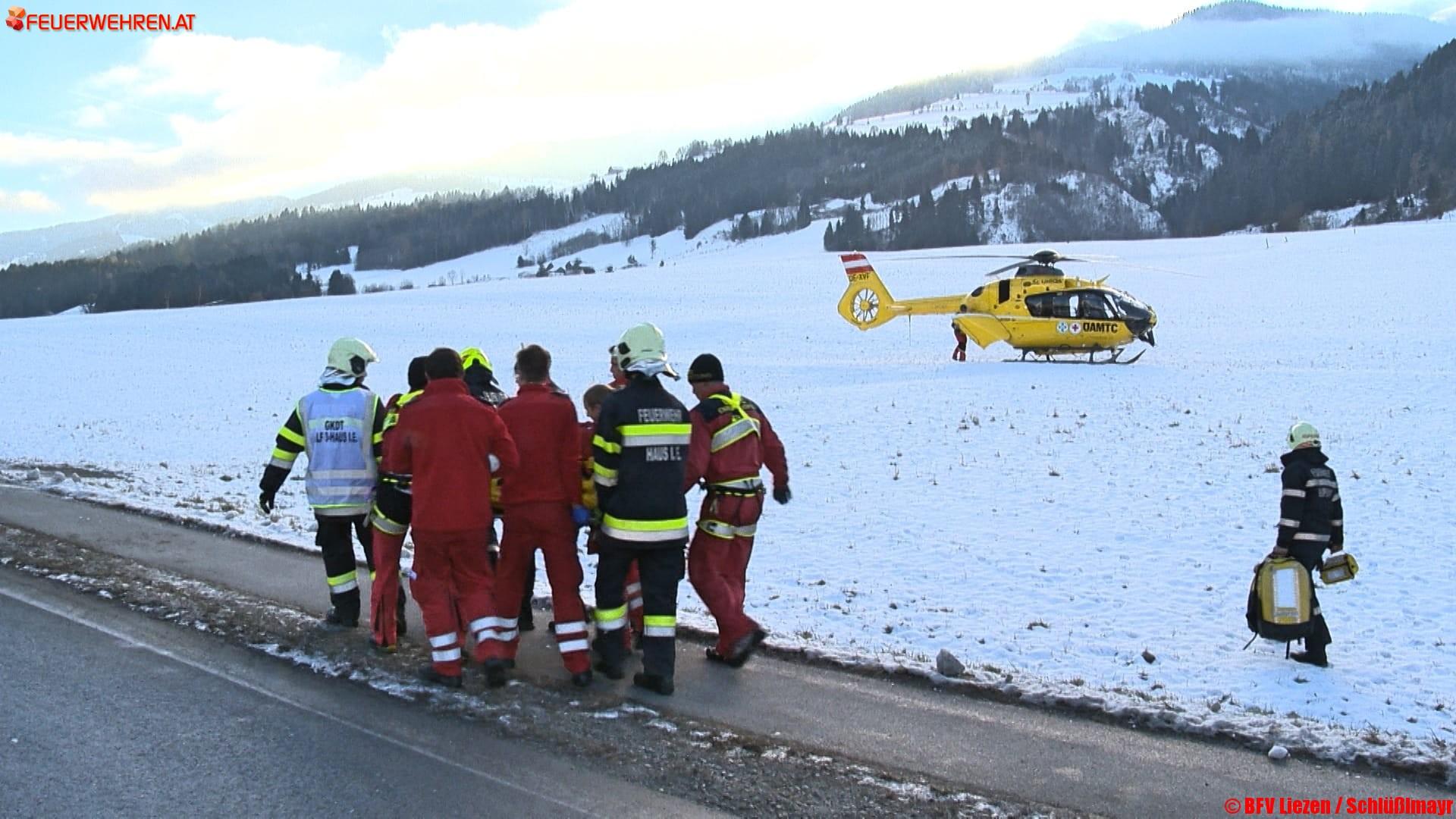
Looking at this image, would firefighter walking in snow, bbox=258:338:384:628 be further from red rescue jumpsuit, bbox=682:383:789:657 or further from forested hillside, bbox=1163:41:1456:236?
forested hillside, bbox=1163:41:1456:236

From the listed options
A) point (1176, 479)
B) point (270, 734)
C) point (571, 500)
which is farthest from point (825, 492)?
point (270, 734)

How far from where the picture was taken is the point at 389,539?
7.34 m

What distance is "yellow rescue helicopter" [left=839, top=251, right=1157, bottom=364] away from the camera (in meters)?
26.0

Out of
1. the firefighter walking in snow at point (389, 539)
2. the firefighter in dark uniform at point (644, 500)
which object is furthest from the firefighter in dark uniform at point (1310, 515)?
the firefighter walking in snow at point (389, 539)

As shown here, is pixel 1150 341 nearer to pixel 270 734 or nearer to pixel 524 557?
pixel 524 557

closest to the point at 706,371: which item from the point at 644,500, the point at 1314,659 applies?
the point at 644,500

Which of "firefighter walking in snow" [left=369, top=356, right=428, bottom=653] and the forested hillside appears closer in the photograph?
"firefighter walking in snow" [left=369, top=356, right=428, bottom=653]

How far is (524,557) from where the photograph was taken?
697cm

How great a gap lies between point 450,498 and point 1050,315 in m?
22.6

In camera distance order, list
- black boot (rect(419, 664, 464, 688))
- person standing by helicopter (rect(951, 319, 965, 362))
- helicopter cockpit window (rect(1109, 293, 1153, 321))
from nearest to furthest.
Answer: black boot (rect(419, 664, 464, 688)) < helicopter cockpit window (rect(1109, 293, 1153, 321)) < person standing by helicopter (rect(951, 319, 965, 362))

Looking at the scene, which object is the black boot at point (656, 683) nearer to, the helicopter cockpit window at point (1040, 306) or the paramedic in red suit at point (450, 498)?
the paramedic in red suit at point (450, 498)

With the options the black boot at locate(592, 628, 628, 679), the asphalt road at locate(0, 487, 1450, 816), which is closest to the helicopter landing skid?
the asphalt road at locate(0, 487, 1450, 816)

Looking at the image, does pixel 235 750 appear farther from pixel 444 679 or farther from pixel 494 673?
pixel 494 673

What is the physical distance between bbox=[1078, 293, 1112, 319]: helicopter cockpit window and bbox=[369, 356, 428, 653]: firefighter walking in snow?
22.0 meters
